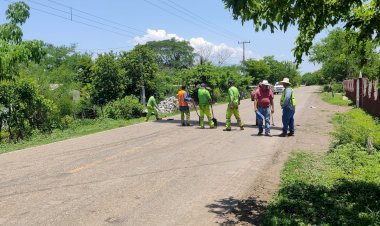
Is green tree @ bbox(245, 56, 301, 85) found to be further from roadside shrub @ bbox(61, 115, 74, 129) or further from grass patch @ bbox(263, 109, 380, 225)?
grass patch @ bbox(263, 109, 380, 225)

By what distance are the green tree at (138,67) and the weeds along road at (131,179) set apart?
14787mm

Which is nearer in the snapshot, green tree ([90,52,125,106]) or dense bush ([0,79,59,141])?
dense bush ([0,79,59,141])

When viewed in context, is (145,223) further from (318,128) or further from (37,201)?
(318,128)

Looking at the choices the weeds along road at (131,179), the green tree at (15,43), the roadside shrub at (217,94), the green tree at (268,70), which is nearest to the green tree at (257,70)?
the green tree at (268,70)

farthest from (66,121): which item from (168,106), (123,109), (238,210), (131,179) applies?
(238,210)

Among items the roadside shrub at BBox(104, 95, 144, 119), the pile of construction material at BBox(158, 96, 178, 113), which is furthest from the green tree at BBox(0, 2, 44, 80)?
the pile of construction material at BBox(158, 96, 178, 113)

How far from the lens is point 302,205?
18.6 ft

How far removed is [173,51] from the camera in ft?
314

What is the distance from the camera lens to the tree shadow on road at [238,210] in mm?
5355

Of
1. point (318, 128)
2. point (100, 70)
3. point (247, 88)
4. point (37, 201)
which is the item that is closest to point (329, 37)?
point (247, 88)

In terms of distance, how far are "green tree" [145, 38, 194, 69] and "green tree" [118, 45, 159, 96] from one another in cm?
6700

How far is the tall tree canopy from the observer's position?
15.2ft

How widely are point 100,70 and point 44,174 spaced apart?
1773 centimetres

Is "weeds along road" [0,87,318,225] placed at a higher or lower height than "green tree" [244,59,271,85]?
lower
